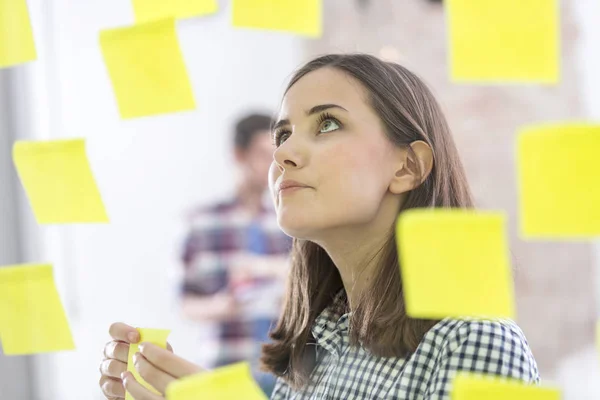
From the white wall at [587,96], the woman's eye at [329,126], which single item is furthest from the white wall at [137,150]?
the woman's eye at [329,126]

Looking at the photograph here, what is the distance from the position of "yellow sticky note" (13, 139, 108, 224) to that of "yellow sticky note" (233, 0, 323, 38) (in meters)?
0.21

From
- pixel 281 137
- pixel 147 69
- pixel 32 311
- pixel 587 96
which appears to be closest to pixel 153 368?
pixel 32 311

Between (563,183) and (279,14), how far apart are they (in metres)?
0.28

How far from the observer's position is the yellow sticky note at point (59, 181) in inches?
26.9

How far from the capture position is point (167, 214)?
2.48 meters

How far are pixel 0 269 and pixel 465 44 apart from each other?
19.5 inches

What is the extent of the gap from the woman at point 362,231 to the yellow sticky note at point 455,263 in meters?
0.28

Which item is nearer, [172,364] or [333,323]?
[172,364]

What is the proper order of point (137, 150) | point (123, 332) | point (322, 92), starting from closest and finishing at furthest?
point (123, 332) < point (322, 92) < point (137, 150)

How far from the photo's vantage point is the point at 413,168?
98 cm

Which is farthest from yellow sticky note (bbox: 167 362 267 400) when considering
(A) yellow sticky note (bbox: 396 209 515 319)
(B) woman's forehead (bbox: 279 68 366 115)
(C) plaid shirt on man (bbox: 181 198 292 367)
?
(C) plaid shirt on man (bbox: 181 198 292 367)

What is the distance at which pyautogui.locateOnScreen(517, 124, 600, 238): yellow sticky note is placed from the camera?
487 millimetres

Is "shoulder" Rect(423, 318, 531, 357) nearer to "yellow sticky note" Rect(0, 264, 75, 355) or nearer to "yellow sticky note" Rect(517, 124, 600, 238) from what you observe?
"yellow sticky note" Rect(517, 124, 600, 238)

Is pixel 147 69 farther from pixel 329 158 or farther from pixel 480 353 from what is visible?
pixel 480 353
